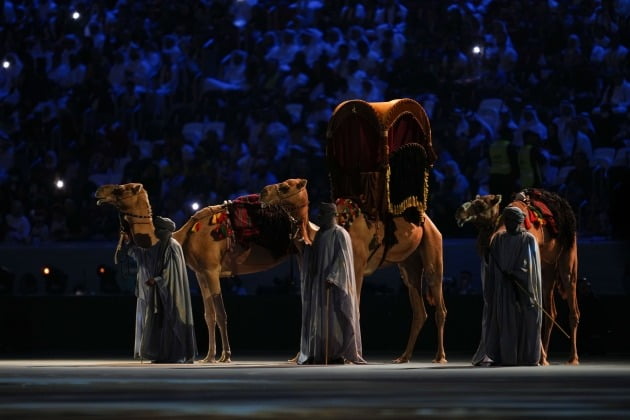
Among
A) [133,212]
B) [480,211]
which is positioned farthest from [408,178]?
[133,212]

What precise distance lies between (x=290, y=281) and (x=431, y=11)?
22.5 ft

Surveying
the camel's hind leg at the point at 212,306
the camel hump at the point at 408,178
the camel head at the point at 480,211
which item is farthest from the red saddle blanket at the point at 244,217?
the camel head at the point at 480,211

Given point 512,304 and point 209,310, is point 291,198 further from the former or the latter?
point 512,304

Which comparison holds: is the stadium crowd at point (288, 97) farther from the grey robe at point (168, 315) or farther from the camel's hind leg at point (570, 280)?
the grey robe at point (168, 315)

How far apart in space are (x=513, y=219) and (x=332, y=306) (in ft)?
7.69

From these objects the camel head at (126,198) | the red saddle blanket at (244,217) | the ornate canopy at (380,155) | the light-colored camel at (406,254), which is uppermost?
the ornate canopy at (380,155)

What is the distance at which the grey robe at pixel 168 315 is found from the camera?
18.9 metres

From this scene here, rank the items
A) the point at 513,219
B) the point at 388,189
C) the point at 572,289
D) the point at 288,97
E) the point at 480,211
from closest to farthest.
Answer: the point at 513,219
the point at 480,211
the point at 388,189
the point at 572,289
the point at 288,97

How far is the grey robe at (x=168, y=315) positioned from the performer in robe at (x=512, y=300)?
353 cm

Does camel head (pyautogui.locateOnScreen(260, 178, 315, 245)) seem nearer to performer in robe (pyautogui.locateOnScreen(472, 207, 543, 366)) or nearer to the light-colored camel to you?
the light-colored camel

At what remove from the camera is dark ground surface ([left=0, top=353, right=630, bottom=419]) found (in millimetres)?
9742

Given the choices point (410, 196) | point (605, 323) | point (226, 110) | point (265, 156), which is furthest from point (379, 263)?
point (226, 110)

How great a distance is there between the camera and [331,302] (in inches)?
723

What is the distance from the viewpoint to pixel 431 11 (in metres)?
28.5
